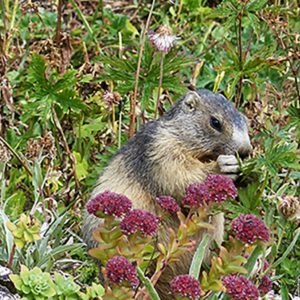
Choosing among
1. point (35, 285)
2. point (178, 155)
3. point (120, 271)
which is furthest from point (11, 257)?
point (120, 271)

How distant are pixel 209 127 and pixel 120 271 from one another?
164 centimetres

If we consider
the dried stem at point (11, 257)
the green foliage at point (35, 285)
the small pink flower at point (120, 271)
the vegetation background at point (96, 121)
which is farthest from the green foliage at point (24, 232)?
the small pink flower at point (120, 271)

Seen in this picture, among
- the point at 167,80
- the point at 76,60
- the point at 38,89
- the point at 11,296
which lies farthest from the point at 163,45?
the point at 76,60

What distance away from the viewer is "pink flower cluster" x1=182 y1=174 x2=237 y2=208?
284 cm

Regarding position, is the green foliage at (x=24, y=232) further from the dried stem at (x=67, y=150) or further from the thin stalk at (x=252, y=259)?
the dried stem at (x=67, y=150)

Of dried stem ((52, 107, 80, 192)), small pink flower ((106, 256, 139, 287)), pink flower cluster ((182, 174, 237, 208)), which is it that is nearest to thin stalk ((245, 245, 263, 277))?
pink flower cluster ((182, 174, 237, 208))

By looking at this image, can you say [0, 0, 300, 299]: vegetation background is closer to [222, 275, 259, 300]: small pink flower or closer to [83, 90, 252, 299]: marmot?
[83, 90, 252, 299]: marmot

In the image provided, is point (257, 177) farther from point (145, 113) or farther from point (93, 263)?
point (145, 113)

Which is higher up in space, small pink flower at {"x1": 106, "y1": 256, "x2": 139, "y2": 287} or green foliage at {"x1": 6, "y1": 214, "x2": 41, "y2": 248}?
small pink flower at {"x1": 106, "y1": 256, "x2": 139, "y2": 287}

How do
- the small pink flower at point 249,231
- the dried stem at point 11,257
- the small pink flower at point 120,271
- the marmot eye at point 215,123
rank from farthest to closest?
the marmot eye at point 215,123, the dried stem at point 11,257, the small pink flower at point 249,231, the small pink flower at point 120,271

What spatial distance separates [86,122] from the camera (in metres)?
5.34

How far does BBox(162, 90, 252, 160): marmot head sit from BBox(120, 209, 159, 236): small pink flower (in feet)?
4.45

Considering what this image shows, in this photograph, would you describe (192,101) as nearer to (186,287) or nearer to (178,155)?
(178,155)

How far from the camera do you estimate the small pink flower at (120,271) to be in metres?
2.63
